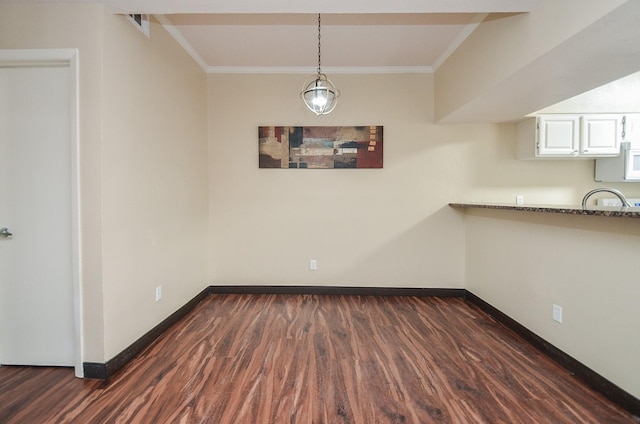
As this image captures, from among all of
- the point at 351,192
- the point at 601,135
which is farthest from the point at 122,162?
the point at 601,135

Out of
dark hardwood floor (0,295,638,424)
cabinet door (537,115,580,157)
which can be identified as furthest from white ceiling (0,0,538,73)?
dark hardwood floor (0,295,638,424)

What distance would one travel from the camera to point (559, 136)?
3.20 meters

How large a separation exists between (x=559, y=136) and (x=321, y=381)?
3.60m

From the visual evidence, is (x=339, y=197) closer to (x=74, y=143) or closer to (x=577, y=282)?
(x=577, y=282)

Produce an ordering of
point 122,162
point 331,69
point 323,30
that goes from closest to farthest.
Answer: point 122,162 < point 323,30 < point 331,69

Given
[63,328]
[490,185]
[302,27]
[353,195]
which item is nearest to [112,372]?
[63,328]

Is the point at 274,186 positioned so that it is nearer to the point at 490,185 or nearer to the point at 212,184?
the point at 212,184

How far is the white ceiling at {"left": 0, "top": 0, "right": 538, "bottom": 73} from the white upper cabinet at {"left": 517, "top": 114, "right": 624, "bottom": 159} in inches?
56.6

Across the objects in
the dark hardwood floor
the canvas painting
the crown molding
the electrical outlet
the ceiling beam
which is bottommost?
the dark hardwood floor

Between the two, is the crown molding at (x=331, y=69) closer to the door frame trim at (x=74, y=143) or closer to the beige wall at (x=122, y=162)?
the beige wall at (x=122, y=162)

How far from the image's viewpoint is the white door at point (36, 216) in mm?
1994

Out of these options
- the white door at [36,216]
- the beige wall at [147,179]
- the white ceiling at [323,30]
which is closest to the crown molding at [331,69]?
the white ceiling at [323,30]

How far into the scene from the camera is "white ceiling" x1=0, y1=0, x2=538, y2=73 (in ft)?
6.34

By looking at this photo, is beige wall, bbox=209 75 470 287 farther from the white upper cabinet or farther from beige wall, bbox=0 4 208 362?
the white upper cabinet
